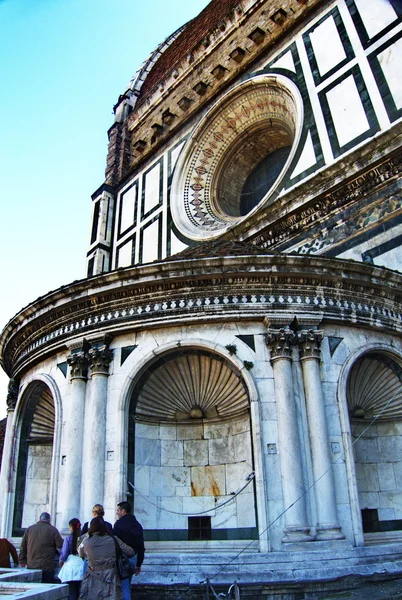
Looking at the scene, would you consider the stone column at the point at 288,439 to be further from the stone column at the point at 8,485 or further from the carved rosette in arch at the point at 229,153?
the carved rosette in arch at the point at 229,153

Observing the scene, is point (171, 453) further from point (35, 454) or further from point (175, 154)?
point (175, 154)

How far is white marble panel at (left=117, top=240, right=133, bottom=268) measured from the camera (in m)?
22.9

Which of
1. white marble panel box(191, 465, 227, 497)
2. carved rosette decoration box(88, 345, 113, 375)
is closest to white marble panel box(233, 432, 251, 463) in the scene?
white marble panel box(191, 465, 227, 497)

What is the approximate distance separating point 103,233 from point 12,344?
40.4 feet

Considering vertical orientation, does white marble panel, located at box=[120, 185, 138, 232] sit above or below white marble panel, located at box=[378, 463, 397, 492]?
above

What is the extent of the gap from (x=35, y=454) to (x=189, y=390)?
176 inches

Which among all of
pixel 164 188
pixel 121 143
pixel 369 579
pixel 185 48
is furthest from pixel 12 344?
pixel 185 48

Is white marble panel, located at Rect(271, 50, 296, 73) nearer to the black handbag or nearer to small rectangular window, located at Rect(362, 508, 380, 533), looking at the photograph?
small rectangular window, located at Rect(362, 508, 380, 533)

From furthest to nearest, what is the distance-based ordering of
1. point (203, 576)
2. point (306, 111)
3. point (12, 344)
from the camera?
point (306, 111) → point (12, 344) → point (203, 576)

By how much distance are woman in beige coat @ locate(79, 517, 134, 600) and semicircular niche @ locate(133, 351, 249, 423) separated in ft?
13.7

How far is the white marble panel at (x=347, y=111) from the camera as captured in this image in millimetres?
15359

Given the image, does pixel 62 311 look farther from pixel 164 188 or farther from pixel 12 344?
pixel 164 188

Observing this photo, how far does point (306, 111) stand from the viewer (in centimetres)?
1714

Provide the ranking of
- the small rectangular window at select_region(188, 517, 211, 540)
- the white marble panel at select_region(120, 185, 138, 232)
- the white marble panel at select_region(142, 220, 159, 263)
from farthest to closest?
the white marble panel at select_region(120, 185, 138, 232), the white marble panel at select_region(142, 220, 159, 263), the small rectangular window at select_region(188, 517, 211, 540)
